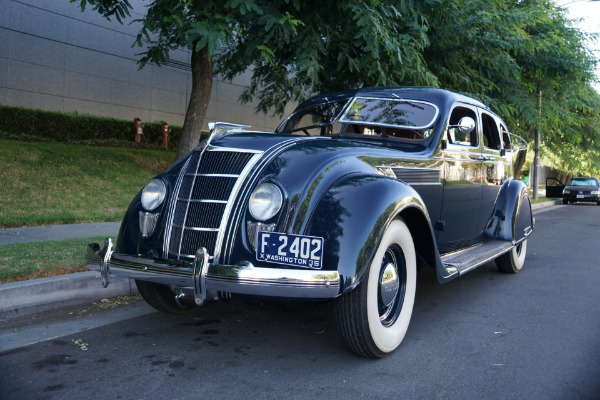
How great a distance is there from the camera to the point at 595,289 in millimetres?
5582

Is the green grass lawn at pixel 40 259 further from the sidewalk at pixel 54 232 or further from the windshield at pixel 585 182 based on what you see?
the windshield at pixel 585 182

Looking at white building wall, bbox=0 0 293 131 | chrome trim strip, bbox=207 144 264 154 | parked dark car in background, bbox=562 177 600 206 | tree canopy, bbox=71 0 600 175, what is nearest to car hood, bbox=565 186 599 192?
parked dark car in background, bbox=562 177 600 206

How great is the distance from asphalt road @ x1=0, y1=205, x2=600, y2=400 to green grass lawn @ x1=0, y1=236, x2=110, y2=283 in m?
1.04

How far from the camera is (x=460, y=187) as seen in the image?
16.0 ft

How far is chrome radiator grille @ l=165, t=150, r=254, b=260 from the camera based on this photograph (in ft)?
10.7

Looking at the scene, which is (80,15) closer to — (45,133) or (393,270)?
(45,133)

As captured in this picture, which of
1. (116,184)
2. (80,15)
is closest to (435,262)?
(116,184)

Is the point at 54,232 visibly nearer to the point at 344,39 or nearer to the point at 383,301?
the point at 383,301

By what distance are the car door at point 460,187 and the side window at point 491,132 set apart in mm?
536

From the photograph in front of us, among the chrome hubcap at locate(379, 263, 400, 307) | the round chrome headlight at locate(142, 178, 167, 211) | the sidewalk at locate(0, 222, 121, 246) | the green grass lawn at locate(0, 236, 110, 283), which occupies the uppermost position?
the round chrome headlight at locate(142, 178, 167, 211)

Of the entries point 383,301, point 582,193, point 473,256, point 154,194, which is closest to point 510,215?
point 473,256

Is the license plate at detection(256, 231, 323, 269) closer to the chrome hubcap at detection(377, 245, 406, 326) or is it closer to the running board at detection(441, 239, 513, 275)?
the chrome hubcap at detection(377, 245, 406, 326)

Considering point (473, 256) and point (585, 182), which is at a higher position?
point (585, 182)

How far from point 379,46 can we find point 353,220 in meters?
6.38
